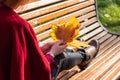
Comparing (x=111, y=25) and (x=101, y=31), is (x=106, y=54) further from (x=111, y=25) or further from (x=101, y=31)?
(x=111, y=25)

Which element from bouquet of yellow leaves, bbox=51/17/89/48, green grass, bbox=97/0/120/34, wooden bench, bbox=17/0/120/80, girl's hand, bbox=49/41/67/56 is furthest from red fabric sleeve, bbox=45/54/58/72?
green grass, bbox=97/0/120/34

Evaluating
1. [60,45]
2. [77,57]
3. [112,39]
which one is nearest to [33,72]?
[60,45]

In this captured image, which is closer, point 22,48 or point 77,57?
point 22,48

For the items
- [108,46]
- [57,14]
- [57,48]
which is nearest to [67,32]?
[57,48]

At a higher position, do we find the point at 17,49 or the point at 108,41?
the point at 17,49

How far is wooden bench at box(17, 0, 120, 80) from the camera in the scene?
11.6 feet

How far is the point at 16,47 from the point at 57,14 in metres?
2.08

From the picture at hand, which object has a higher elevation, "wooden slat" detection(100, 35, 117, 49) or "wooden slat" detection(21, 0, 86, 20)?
"wooden slat" detection(21, 0, 86, 20)

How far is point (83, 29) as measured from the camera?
4523 millimetres

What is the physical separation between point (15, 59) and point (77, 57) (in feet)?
4.23

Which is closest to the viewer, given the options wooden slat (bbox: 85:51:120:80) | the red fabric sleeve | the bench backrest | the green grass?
the red fabric sleeve

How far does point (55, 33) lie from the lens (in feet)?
9.59

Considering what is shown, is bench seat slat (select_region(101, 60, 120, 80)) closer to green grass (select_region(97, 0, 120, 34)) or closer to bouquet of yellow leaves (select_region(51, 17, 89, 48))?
bouquet of yellow leaves (select_region(51, 17, 89, 48))

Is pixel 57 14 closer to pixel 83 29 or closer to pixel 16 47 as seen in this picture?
pixel 83 29
